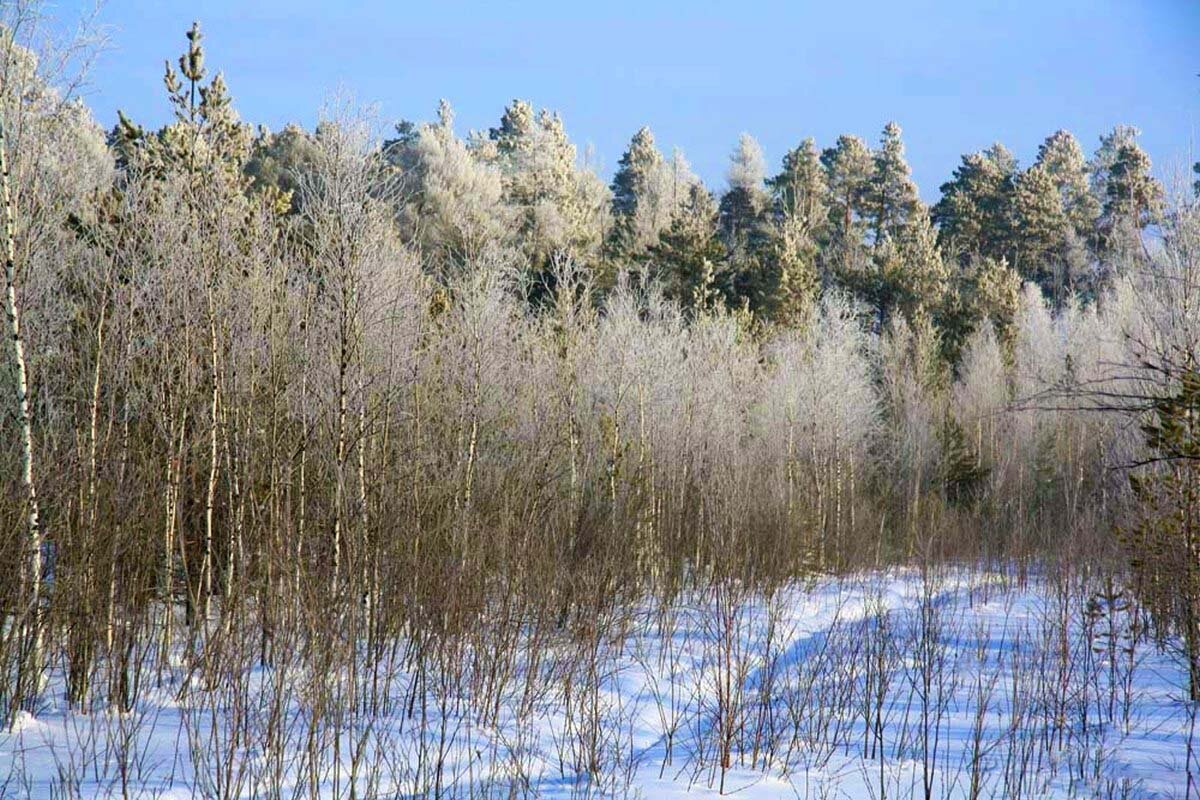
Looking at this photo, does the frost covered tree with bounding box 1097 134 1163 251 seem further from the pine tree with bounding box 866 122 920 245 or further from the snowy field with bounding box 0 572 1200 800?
the snowy field with bounding box 0 572 1200 800

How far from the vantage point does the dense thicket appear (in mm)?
8359

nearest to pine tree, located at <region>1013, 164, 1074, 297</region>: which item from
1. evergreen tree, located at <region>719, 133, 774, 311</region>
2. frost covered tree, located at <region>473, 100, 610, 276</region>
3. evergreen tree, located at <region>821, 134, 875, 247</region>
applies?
evergreen tree, located at <region>821, 134, 875, 247</region>

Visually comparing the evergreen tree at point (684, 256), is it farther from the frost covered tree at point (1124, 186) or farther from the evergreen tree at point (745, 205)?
the frost covered tree at point (1124, 186)

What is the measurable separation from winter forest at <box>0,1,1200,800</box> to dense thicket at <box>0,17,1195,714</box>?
0.09 metres

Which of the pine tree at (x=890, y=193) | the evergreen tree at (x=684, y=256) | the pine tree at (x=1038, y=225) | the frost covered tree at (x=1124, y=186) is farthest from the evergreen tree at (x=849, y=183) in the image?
the evergreen tree at (x=684, y=256)

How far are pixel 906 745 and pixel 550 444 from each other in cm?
772

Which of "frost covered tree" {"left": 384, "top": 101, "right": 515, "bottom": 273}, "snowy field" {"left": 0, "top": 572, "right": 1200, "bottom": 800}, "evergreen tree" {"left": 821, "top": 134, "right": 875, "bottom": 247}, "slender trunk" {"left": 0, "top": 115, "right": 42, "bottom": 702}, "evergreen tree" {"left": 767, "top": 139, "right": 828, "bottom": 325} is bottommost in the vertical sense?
"snowy field" {"left": 0, "top": 572, "right": 1200, "bottom": 800}

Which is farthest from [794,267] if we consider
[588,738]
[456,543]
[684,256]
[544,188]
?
[588,738]

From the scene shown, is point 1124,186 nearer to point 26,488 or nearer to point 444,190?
point 444,190

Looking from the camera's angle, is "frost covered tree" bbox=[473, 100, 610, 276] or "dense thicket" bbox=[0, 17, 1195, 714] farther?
"frost covered tree" bbox=[473, 100, 610, 276]

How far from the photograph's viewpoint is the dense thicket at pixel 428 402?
8359mm

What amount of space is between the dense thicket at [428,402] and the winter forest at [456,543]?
0.30 ft

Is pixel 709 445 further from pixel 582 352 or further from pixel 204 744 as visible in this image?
pixel 204 744

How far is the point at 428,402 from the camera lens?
1471cm
